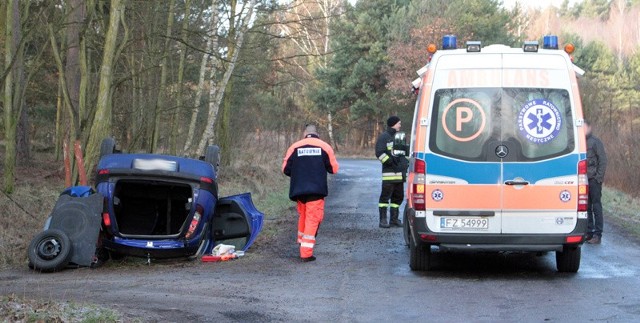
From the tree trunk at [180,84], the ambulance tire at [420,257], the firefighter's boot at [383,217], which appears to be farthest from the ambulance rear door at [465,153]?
the tree trunk at [180,84]

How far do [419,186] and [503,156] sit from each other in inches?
39.0

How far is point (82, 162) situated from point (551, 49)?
7474mm

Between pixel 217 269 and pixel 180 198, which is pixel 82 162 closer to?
pixel 180 198

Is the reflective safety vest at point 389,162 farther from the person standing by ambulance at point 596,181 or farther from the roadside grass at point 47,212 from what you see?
the person standing by ambulance at point 596,181

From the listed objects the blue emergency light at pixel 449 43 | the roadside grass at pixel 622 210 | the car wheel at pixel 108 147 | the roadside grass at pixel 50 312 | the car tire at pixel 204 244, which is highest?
the blue emergency light at pixel 449 43

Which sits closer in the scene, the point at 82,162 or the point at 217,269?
the point at 217,269

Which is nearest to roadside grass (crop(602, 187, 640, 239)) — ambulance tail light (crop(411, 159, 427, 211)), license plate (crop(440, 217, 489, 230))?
license plate (crop(440, 217, 489, 230))

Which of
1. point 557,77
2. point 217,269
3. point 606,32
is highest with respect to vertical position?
point 606,32

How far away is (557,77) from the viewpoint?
10.2 m

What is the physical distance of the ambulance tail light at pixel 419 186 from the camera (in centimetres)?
1033

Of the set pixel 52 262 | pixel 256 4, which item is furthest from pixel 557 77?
pixel 256 4

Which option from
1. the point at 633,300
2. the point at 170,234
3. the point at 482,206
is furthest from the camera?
the point at 170,234

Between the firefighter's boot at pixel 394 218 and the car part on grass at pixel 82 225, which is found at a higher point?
the car part on grass at pixel 82 225

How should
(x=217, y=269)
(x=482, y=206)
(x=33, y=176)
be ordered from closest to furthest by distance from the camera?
(x=482, y=206) → (x=217, y=269) → (x=33, y=176)
